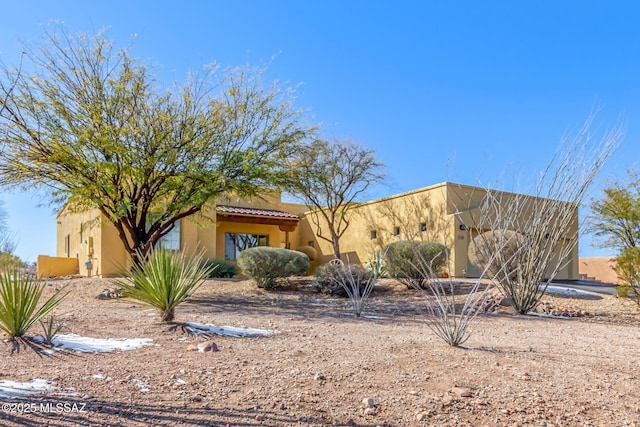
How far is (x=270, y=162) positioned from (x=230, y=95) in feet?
6.84

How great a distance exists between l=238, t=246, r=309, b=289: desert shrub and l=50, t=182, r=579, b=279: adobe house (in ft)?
7.44

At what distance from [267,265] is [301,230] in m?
10.9

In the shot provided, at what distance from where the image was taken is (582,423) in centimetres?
364

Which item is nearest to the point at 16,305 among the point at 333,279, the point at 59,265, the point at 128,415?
the point at 128,415

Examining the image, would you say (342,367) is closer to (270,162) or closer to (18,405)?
(18,405)

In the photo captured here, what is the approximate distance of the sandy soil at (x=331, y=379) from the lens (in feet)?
11.0

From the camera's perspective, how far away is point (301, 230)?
24828 millimetres

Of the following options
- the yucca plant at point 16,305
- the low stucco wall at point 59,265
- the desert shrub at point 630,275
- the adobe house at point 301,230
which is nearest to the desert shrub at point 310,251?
the adobe house at point 301,230

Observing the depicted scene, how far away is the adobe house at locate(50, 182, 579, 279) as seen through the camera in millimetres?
17781

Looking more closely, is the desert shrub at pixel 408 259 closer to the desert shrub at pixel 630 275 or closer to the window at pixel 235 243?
the desert shrub at pixel 630 275

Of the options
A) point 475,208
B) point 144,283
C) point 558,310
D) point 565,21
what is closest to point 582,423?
point 144,283

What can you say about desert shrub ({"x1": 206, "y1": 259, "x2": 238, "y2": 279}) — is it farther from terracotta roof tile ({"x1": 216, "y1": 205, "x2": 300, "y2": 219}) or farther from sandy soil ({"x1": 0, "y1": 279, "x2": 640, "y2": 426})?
sandy soil ({"x1": 0, "y1": 279, "x2": 640, "y2": 426})

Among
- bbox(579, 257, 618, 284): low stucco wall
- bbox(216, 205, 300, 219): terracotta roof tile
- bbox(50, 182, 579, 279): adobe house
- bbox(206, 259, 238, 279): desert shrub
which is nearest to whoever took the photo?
bbox(206, 259, 238, 279): desert shrub

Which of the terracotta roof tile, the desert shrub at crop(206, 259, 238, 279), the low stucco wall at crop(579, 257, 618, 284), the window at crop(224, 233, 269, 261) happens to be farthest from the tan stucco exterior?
the desert shrub at crop(206, 259, 238, 279)
